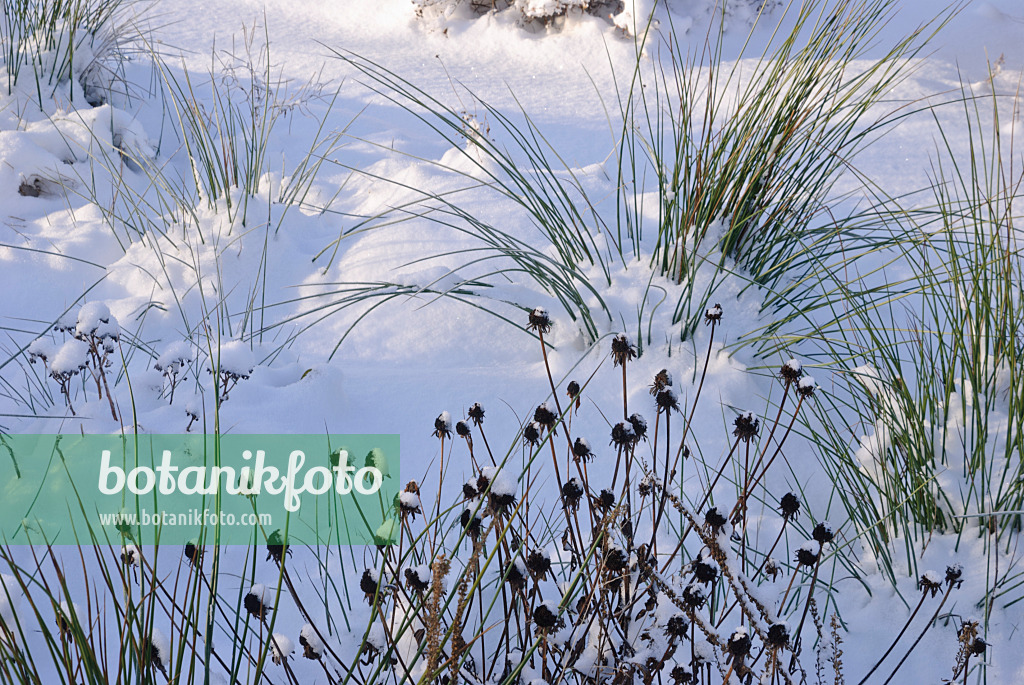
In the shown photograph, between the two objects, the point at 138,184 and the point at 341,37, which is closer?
A: the point at 138,184

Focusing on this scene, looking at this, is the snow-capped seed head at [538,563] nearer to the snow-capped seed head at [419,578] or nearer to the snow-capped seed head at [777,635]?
the snow-capped seed head at [419,578]

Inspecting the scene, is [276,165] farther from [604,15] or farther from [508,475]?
[508,475]

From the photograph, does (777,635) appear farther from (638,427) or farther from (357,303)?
(357,303)

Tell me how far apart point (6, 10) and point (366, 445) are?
2773mm

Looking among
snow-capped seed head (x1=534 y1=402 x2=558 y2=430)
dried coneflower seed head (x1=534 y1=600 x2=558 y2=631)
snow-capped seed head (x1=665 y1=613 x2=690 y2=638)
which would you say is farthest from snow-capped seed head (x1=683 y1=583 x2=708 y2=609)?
snow-capped seed head (x1=534 y1=402 x2=558 y2=430)

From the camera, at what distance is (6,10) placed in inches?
123

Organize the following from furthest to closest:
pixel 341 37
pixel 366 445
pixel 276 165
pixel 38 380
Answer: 1. pixel 341 37
2. pixel 276 165
3. pixel 38 380
4. pixel 366 445

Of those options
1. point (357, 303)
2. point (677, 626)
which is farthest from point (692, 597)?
point (357, 303)

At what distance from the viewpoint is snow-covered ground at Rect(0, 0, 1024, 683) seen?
146 cm

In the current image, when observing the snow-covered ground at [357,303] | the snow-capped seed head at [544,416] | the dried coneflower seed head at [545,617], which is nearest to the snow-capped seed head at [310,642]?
the snow-covered ground at [357,303]

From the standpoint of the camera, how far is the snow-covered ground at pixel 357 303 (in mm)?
1456

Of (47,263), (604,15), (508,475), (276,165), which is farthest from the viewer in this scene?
(604,15)

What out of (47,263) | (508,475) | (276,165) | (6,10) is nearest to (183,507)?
(508,475)

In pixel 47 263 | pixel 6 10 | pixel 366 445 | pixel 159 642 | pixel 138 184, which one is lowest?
pixel 159 642
